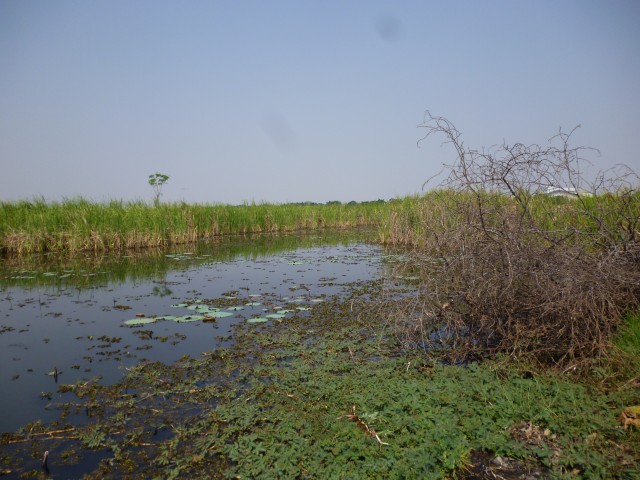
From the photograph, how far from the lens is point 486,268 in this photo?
5.01 metres

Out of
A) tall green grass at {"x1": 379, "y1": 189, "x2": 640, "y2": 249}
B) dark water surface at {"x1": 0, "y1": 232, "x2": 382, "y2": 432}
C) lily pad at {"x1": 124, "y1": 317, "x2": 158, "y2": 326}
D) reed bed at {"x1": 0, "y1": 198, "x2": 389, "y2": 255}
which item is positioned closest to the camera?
dark water surface at {"x1": 0, "y1": 232, "x2": 382, "y2": 432}

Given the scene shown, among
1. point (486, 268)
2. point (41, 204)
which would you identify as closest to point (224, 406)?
point (486, 268)

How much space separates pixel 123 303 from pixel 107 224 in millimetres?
9355

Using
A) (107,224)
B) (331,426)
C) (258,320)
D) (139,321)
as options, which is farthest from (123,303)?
(107,224)

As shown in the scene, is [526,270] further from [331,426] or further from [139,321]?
[139,321]

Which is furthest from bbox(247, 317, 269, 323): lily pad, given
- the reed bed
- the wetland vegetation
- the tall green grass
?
the reed bed

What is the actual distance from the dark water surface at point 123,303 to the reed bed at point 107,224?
111 cm

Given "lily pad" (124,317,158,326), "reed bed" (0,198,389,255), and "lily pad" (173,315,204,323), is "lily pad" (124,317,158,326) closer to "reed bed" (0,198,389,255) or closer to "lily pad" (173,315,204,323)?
"lily pad" (173,315,204,323)

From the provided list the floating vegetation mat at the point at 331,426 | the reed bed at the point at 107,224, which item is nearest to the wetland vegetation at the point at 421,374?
the floating vegetation mat at the point at 331,426

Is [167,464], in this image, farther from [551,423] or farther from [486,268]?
[486,268]

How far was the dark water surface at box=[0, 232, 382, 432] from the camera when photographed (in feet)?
16.0

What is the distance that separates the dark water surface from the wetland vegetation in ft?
0.31

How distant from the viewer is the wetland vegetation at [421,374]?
2936 millimetres

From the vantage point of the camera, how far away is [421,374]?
171 inches
